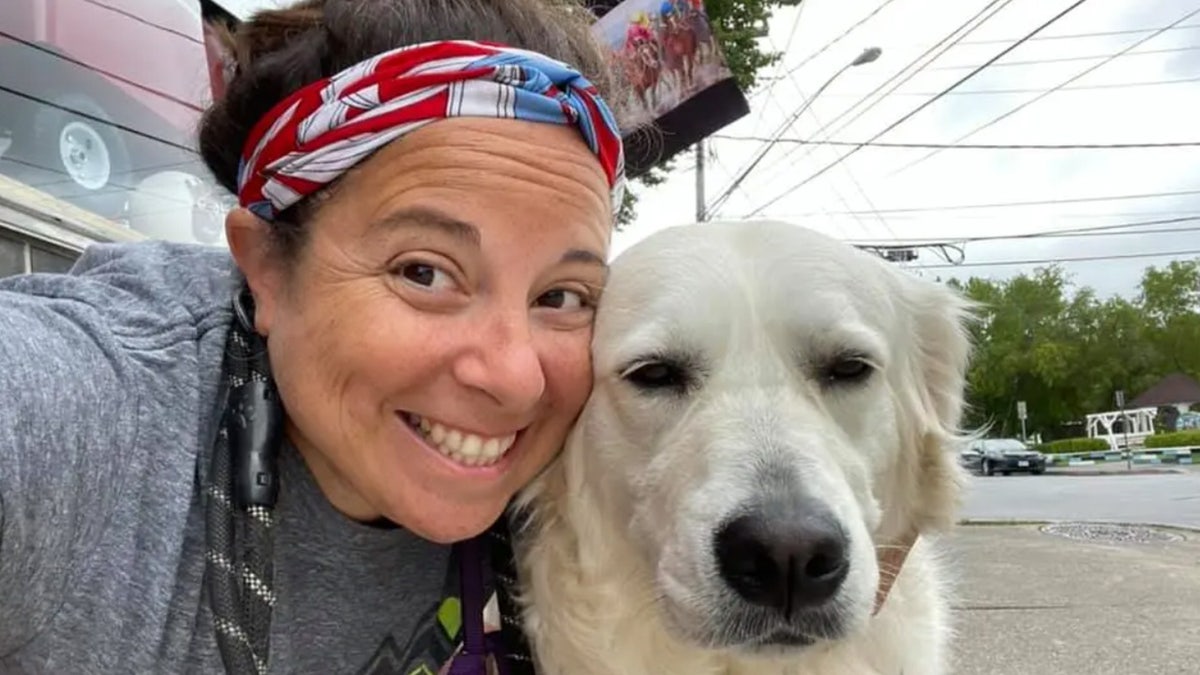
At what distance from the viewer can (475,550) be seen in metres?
1.88

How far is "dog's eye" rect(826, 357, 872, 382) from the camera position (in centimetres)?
203

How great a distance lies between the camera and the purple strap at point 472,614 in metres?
1.75

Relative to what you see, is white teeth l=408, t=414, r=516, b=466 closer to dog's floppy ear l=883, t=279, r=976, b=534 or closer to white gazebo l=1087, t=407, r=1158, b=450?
dog's floppy ear l=883, t=279, r=976, b=534

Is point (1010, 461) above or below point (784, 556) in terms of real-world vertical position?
below

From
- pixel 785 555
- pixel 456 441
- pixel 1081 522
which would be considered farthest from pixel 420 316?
pixel 1081 522

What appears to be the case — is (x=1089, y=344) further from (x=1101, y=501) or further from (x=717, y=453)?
(x=717, y=453)

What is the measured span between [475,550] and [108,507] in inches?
29.3

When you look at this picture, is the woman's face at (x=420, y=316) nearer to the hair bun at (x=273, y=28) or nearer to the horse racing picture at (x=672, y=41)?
the hair bun at (x=273, y=28)

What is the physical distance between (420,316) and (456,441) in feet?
0.71

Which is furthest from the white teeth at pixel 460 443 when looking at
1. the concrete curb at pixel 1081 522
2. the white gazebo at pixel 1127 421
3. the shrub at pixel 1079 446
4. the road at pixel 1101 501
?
the white gazebo at pixel 1127 421

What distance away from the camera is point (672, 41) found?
27.2 feet

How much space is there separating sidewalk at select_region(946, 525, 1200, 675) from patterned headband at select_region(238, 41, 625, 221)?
5.67 ft

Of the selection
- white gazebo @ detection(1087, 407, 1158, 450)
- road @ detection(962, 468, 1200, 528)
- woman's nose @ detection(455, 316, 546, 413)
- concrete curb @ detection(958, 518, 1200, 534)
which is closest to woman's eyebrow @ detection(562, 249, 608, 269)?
woman's nose @ detection(455, 316, 546, 413)

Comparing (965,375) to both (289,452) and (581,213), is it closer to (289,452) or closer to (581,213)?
(581,213)
